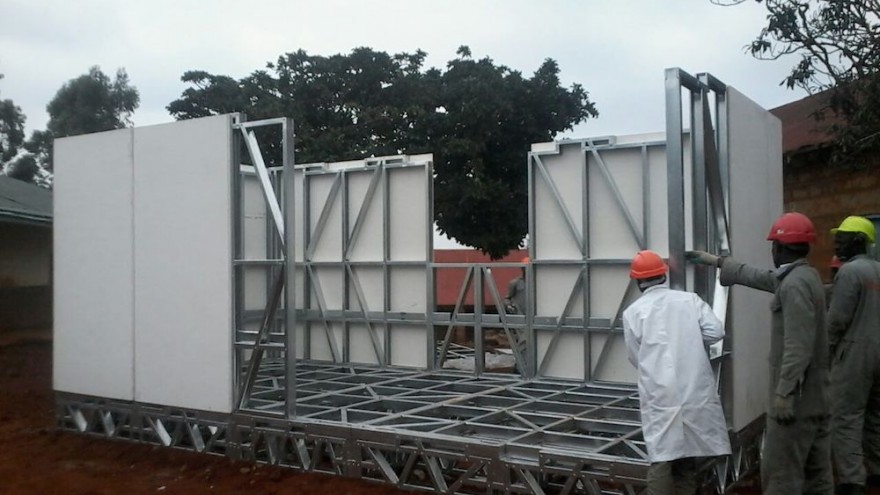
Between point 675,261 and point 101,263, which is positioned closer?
point 675,261

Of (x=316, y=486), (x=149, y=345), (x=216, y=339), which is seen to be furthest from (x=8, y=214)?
(x=316, y=486)

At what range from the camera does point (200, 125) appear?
290 inches

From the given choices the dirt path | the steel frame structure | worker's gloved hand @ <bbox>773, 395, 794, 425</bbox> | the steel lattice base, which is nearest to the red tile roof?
the steel frame structure

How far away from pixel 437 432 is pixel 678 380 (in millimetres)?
2476

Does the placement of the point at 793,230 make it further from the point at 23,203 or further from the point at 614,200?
the point at 23,203

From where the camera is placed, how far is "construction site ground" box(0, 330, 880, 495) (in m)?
6.48

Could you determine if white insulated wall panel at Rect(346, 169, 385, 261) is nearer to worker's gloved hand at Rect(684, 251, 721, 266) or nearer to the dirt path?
the dirt path

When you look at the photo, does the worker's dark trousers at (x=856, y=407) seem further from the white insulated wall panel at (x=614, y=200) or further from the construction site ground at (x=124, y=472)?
the white insulated wall panel at (x=614, y=200)

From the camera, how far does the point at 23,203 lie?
50.3 ft

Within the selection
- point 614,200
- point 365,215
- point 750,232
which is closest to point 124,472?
point 365,215

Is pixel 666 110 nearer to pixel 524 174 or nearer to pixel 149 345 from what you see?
pixel 149 345

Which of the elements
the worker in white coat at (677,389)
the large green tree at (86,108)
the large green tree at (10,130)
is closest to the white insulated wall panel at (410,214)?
the worker in white coat at (677,389)

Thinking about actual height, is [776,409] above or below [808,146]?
below

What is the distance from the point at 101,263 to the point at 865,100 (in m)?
8.90
